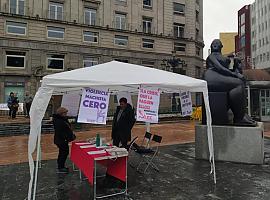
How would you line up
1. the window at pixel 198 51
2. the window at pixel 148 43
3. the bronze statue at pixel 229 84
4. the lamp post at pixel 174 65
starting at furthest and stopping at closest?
the window at pixel 198 51, the window at pixel 148 43, the lamp post at pixel 174 65, the bronze statue at pixel 229 84

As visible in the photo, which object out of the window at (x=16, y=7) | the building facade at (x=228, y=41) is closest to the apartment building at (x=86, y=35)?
the window at (x=16, y=7)

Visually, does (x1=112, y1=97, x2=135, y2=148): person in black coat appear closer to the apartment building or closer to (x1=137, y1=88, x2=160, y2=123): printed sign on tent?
(x1=137, y1=88, x2=160, y2=123): printed sign on tent

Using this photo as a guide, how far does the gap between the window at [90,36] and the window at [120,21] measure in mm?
3834

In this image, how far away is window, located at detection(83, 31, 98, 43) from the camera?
34.9 meters

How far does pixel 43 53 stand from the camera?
31891 mm

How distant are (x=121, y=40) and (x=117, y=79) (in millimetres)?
33184

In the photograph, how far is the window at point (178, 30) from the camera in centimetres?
4288

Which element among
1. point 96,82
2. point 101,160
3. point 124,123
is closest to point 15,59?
point 124,123

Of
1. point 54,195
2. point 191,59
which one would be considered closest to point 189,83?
point 54,195

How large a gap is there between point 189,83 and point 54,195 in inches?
156

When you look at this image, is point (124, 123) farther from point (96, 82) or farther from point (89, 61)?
point (89, 61)

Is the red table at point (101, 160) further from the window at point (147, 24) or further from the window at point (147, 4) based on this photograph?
the window at point (147, 4)

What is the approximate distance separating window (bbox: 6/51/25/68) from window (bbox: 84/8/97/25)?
10110mm

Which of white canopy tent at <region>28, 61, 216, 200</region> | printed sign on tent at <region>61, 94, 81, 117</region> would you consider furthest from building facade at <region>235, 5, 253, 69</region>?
white canopy tent at <region>28, 61, 216, 200</region>
